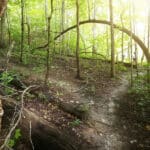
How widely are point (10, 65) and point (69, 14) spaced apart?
1685 cm

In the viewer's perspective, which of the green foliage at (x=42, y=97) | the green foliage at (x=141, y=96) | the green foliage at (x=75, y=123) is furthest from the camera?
the green foliage at (x=141, y=96)

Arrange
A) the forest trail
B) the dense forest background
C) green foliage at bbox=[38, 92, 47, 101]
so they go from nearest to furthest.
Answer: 1. the dense forest background
2. the forest trail
3. green foliage at bbox=[38, 92, 47, 101]

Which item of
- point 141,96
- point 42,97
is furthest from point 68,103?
point 141,96

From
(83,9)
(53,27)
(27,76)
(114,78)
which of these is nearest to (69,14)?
(53,27)

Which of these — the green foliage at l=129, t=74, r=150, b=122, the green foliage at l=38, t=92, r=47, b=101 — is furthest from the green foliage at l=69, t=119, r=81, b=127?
the green foliage at l=129, t=74, r=150, b=122

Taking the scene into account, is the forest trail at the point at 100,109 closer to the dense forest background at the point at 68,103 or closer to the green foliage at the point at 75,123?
the dense forest background at the point at 68,103

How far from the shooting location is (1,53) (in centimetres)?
1456

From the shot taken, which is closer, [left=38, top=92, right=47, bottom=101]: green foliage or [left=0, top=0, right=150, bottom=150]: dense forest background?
[left=0, top=0, right=150, bottom=150]: dense forest background

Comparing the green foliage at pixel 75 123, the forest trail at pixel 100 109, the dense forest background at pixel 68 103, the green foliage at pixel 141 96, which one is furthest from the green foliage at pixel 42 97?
the green foliage at pixel 141 96

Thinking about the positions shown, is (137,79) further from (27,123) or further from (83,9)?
(83,9)

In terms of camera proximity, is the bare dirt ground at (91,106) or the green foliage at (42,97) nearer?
the bare dirt ground at (91,106)

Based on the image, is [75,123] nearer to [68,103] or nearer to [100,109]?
[68,103]

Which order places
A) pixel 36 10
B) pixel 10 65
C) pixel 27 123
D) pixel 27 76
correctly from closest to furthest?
pixel 27 123
pixel 27 76
pixel 10 65
pixel 36 10

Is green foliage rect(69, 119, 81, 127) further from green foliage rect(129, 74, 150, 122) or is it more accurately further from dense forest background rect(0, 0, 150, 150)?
green foliage rect(129, 74, 150, 122)
